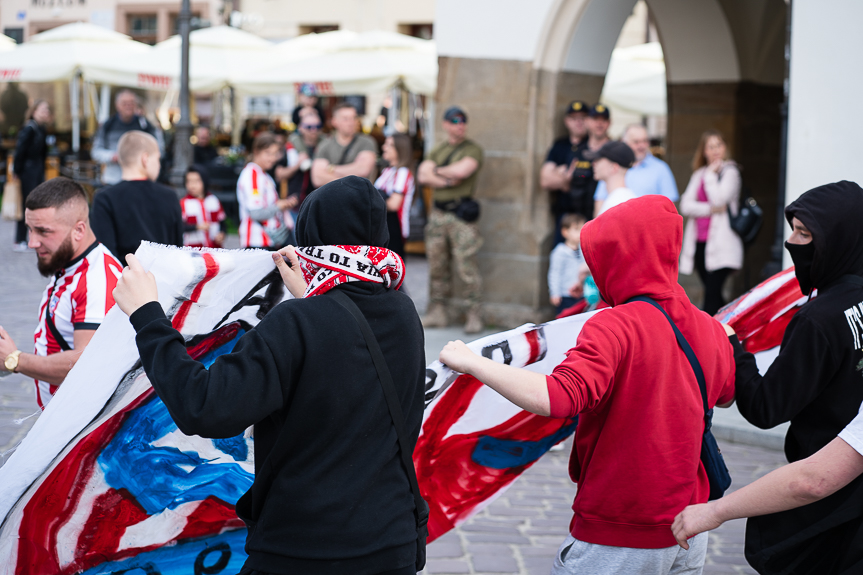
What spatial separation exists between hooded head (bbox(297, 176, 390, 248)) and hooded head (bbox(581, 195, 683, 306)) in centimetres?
66

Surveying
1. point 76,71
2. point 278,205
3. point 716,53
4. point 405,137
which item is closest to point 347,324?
point 278,205

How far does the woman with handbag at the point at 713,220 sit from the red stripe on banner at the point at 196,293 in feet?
21.4

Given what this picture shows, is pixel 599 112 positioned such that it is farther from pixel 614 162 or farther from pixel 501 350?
pixel 501 350

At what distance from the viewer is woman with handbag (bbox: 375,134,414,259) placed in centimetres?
945

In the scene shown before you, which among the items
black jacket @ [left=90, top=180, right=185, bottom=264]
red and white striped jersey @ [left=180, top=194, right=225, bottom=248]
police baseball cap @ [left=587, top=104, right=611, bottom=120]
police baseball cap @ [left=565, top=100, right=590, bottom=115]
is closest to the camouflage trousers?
police baseball cap @ [left=565, top=100, right=590, bottom=115]

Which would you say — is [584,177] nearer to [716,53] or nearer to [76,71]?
[716,53]

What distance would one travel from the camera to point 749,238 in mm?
8672

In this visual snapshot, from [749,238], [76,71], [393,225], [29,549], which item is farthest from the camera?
[76,71]

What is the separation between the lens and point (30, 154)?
14.9 metres

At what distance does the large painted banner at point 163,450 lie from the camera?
2.78 m

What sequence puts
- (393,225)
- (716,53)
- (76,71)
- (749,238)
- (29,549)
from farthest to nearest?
(76,71) < (716,53) < (393,225) < (749,238) < (29,549)

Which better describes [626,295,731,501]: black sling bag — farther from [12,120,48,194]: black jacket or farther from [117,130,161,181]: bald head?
[12,120,48,194]: black jacket

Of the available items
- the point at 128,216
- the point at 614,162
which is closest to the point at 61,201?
the point at 128,216

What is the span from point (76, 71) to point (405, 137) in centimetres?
1162
